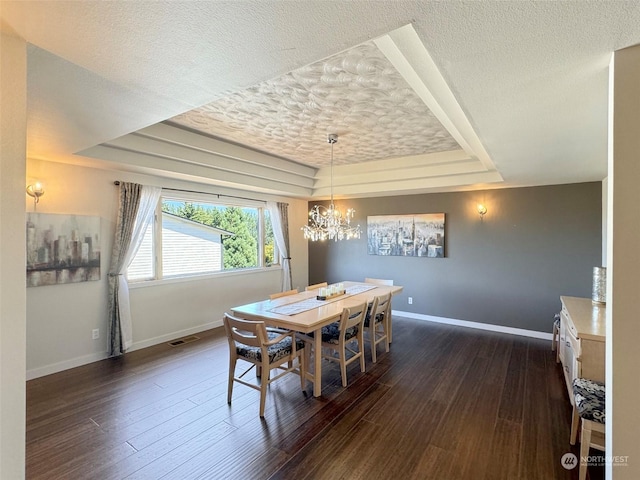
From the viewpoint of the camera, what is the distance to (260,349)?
2.76 meters

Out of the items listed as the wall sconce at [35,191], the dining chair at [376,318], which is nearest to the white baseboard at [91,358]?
the wall sconce at [35,191]

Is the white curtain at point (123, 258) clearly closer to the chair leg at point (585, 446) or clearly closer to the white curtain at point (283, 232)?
A: the white curtain at point (283, 232)

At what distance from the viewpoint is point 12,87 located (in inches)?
47.7

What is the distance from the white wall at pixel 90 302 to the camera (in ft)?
11.2

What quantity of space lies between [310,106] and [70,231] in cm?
311

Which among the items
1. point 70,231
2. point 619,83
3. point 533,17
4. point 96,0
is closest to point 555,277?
Answer: point 619,83

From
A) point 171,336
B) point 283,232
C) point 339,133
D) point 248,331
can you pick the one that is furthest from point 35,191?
point 283,232

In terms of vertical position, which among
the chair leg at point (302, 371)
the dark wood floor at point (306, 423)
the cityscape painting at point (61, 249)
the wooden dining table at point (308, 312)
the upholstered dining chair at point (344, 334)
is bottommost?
the dark wood floor at point (306, 423)

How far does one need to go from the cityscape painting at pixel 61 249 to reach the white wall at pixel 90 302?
9cm

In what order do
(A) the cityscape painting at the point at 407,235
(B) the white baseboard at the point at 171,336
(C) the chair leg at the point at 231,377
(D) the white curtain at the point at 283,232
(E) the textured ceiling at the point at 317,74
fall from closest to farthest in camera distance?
(E) the textured ceiling at the point at 317,74 < (C) the chair leg at the point at 231,377 < (B) the white baseboard at the point at 171,336 < (A) the cityscape painting at the point at 407,235 < (D) the white curtain at the point at 283,232

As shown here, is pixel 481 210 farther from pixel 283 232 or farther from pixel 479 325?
pixel 283 232

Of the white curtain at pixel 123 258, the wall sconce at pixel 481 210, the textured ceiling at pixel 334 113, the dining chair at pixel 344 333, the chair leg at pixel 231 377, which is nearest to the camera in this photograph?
the textured ceiling at pixel 334 113

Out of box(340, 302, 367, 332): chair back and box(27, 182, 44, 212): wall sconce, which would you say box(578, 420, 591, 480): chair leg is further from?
box(27, 182, 44, 212): wall sconce

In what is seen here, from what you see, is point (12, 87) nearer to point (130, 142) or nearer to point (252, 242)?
point (130, 142)
